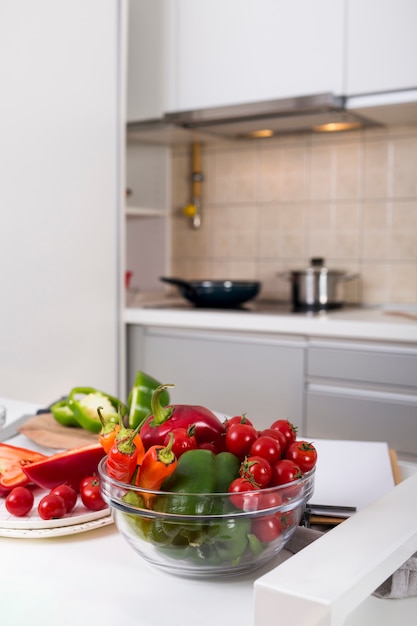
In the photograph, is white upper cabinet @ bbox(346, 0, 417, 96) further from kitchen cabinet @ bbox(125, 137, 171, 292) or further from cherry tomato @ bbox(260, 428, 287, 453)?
cherry tomato @ bbox(260, 428, 287, 453)

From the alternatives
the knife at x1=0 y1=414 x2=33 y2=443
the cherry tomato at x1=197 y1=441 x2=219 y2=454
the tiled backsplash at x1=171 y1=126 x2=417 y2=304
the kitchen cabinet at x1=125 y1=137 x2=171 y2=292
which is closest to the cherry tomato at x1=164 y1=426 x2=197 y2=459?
the cherry tomato at x1=197 y1=441 x2=219 y2=454

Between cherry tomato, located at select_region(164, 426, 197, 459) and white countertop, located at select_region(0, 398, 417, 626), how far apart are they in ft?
0.40

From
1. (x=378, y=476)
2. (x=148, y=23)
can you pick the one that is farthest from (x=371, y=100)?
(x=378, y=476)

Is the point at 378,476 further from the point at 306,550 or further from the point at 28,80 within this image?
the point at 28,80

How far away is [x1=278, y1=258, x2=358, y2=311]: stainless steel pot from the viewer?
109 inches

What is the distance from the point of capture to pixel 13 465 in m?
0.95

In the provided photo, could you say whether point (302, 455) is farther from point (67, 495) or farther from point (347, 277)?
point (347, 277)

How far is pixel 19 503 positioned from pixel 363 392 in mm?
1696

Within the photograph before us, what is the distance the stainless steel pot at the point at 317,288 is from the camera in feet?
9.06

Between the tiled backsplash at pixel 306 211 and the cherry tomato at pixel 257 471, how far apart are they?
2.26 metres

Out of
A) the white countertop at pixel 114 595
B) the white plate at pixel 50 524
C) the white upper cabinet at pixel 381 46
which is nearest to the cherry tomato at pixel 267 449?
the white countertop at pixel 114 595

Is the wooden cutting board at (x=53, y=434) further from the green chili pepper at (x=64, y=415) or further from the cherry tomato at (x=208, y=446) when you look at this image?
the cherry tomato at (x=208, y=446)

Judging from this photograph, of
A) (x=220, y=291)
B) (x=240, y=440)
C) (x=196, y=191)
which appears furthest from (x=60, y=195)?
(x=240, y=440)

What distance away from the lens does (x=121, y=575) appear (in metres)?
0.74
